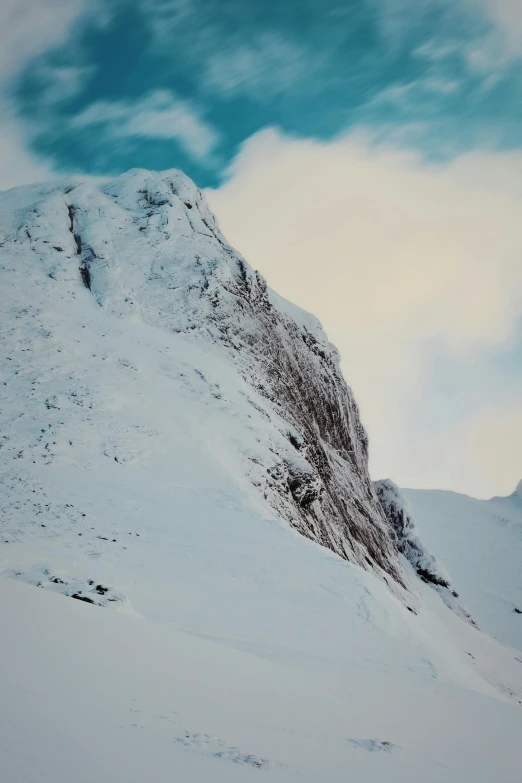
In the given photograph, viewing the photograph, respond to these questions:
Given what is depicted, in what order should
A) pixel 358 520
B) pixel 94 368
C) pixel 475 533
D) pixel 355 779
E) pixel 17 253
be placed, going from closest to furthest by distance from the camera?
pixel 355 779
pixel 94 368
pixel 17 253
pixel 358 520
pixel 475 533

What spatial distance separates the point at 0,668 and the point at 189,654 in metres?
2.32

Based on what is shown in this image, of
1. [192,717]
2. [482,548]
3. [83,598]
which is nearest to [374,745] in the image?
[192,717]

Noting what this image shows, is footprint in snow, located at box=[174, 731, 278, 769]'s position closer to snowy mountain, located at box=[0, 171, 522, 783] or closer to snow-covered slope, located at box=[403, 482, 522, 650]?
snowy mountain, located at box=[0, 171, 522, 783]

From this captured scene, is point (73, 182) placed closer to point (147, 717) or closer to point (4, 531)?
point (4, 531)

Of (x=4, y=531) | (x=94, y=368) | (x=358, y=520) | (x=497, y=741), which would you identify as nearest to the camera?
(x=497, y=741)

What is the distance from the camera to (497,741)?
500 centimetres

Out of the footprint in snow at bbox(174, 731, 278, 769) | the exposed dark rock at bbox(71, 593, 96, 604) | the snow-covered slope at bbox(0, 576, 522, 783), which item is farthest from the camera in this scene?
the exposed dark rock at bbox(71, 593, 96, 604)

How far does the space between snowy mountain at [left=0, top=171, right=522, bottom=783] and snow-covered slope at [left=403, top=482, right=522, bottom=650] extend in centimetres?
796

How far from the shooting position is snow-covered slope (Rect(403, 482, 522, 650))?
3844cm

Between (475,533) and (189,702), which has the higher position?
(475,533)

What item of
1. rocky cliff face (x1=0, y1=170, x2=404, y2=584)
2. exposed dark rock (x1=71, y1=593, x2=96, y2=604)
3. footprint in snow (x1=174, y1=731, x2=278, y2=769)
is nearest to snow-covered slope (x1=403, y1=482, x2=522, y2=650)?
rocky cliff face (x1=0, y1=170, x2=404, y2=584)

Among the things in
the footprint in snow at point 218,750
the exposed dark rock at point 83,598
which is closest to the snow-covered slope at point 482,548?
the exposed dark rock at point 83,598

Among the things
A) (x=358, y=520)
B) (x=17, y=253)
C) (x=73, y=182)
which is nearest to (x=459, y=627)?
(x=358, y=520)

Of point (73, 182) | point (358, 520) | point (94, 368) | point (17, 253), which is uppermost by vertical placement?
point (73, 182)
